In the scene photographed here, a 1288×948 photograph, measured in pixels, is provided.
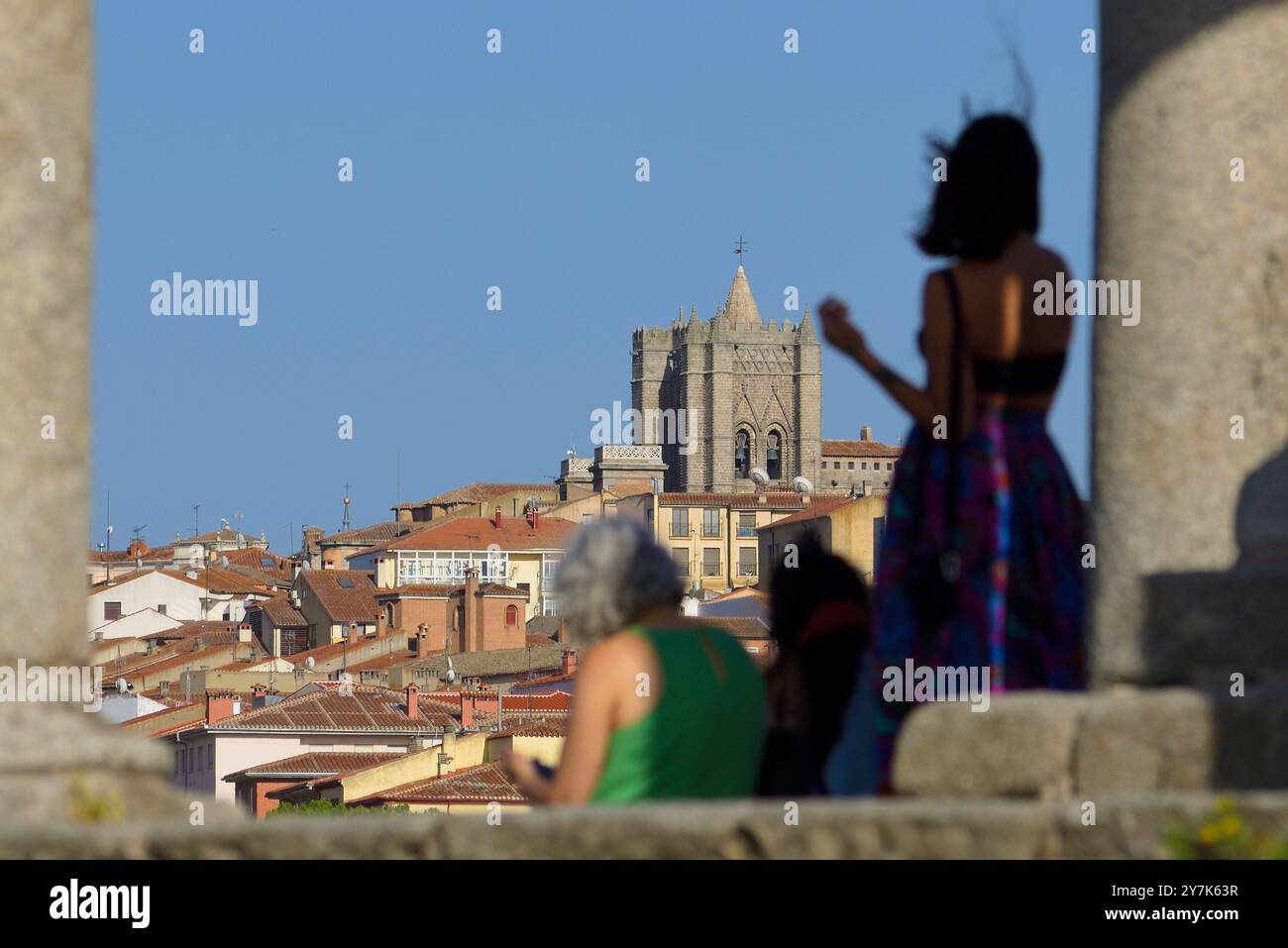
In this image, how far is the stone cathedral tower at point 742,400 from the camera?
5891 inches

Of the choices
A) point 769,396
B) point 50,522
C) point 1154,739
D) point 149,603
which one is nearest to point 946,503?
point 1154,739

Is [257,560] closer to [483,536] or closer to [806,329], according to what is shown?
[483,536]

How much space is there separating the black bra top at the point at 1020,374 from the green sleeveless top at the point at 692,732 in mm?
672

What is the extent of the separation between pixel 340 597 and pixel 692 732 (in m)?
81.9

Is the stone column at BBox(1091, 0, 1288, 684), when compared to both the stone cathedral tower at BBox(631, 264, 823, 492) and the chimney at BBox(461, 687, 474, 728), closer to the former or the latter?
the chimney at BBox(461, 687, 474, 728)

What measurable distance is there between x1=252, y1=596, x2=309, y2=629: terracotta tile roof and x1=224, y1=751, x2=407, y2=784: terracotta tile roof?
1312 inches

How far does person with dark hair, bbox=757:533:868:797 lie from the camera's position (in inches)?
207

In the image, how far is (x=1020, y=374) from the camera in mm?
4758

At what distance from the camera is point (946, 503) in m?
4.77

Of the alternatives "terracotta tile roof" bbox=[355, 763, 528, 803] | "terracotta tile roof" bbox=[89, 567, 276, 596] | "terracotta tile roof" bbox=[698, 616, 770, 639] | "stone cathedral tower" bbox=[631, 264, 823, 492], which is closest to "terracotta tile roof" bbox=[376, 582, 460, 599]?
"terracotta tile roof" bbox=[89, 567, 276, 596]

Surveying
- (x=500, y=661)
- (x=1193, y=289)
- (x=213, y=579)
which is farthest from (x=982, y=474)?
(x=213, y=579)

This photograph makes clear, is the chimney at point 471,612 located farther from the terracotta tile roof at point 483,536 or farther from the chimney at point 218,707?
the chimney at point 218,707
